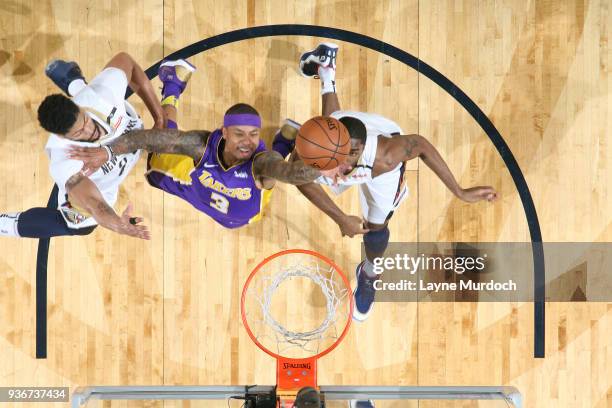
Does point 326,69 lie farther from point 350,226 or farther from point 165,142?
point 165,142

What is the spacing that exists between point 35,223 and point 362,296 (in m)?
2.61

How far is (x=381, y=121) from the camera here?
4.45 m

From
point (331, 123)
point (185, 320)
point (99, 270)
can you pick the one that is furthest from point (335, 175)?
point (99, 270)

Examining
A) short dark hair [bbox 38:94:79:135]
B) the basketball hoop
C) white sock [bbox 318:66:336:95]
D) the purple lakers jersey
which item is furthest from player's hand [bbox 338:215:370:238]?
short dark hair [bbox 38:94:79:135]

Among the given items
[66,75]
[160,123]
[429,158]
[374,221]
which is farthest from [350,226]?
[66,75]

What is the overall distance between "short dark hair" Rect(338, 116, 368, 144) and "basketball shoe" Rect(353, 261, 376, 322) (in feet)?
4.60

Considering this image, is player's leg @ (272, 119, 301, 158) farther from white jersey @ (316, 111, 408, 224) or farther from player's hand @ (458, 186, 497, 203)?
player's hand @ (458, 186, 497, 203)

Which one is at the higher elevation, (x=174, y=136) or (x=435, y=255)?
(x=174, y=136)

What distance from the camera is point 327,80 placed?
190 inches

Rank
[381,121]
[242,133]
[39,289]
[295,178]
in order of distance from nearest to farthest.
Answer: [295,178] < [242,133] < [381,121] < [39,289]

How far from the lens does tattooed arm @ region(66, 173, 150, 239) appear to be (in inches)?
160

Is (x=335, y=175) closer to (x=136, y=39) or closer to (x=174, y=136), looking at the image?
(x=174, y=136)

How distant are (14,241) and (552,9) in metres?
4.82

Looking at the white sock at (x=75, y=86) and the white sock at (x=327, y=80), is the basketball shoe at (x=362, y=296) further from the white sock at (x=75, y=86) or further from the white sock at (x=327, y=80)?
the white sock at (x=75, y=86)
